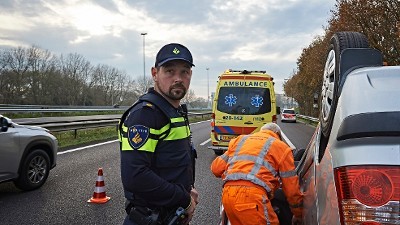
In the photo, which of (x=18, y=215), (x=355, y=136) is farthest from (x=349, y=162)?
(x=18, y=215)

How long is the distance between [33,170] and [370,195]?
6.03 metres

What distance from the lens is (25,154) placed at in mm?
5855

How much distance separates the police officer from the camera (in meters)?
1.99

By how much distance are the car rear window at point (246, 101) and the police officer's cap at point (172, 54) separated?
7.98 metres

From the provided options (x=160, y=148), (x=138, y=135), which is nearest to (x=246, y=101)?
(x=160, y=148)

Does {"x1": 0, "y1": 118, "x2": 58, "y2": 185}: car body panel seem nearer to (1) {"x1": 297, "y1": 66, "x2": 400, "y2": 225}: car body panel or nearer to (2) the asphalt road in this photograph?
(2) the asphalt road

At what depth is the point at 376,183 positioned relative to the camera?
47.9 inches

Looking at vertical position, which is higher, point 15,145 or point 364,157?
point 364,157

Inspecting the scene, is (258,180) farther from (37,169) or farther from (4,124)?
(37,169)

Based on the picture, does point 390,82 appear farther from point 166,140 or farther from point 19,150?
point 19,150

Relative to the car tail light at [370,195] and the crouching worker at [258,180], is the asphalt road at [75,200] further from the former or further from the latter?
the car tail light at [370,195]

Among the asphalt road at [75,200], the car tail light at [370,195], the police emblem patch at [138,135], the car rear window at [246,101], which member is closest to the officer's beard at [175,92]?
the police emblem patch at [138,135]

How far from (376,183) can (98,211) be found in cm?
449

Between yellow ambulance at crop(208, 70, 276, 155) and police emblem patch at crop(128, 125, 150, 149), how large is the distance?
8.10 metres
